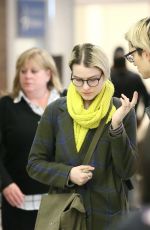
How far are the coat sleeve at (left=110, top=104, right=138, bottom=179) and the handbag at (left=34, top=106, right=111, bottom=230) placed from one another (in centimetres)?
11

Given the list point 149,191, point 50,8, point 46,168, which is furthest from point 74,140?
point 50,8

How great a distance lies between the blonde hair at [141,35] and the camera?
279 centimetres

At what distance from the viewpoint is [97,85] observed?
9.92 feet

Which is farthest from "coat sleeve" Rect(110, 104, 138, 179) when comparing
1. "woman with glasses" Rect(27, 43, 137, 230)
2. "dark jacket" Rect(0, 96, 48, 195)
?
"dark jacket" Rect(0, 96, 48, 195)

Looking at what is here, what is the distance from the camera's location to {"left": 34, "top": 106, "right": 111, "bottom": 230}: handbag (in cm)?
295

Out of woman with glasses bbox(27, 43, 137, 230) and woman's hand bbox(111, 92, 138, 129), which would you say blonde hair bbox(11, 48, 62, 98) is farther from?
woman's hand bbox(111, 92, 138, 129)

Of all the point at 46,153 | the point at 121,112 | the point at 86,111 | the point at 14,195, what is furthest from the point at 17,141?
the point at 121,112

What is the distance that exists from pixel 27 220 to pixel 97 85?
1397 millimetres

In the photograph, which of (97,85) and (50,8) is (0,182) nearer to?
(97,85)

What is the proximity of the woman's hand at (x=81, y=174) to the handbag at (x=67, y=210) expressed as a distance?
2.7 inches

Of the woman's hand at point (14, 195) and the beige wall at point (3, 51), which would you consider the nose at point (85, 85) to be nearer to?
the woman's hand at point (14, 195)

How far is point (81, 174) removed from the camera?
2.89 m

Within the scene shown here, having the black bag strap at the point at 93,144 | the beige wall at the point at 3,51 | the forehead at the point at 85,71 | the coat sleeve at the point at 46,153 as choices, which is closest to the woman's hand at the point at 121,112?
the black bag strap at the point at 93,144

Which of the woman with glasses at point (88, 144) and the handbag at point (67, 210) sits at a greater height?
the woman with glasses at point (88, 144)
